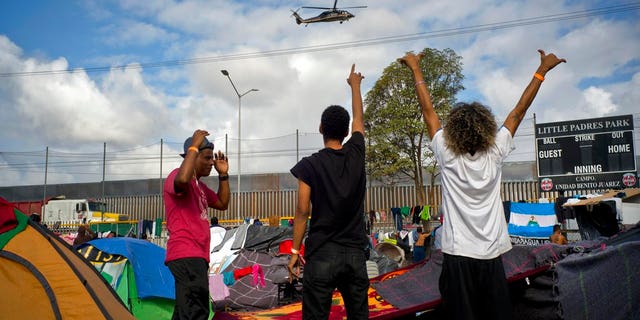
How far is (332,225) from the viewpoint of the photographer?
2848 millimetres

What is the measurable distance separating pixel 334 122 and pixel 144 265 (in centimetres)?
398

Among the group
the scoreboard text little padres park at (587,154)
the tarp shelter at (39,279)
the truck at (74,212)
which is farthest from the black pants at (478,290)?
the truck at (74,212)

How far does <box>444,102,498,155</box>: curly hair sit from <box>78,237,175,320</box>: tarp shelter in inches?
167

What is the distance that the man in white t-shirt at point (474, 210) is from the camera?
2691 mm

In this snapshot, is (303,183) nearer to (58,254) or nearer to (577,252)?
(58,254)

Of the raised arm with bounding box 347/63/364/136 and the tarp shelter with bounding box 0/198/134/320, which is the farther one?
the raised arm with bounding box 347/63/364/136

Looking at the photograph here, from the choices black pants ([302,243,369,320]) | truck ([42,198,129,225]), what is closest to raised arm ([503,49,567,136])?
black pants ([302,243,369,320])

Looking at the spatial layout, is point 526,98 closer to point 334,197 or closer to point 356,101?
point 356,101

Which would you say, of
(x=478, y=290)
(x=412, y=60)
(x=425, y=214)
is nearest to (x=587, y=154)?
(x=425, y=214)

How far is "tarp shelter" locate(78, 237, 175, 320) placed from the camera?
586 centimetres

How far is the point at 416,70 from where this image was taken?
3.31 metres

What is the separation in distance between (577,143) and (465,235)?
50.6 feet

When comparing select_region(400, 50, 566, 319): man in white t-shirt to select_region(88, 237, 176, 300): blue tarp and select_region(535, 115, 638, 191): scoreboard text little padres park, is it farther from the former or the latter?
select_region(535, 115, 638, 191): scoreboard text little padres park

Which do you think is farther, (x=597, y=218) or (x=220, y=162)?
(x=597, y=218)
